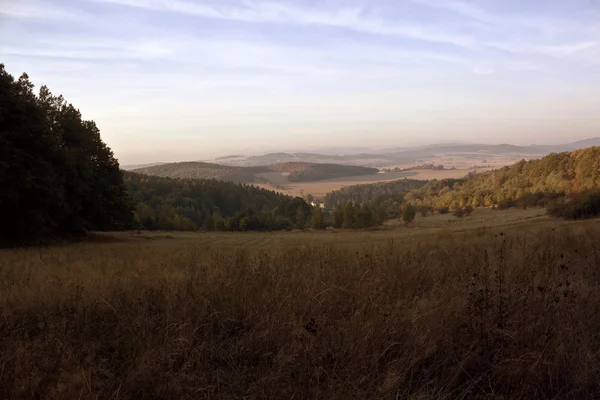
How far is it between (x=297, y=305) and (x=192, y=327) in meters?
0.94

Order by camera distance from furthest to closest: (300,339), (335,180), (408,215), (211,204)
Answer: (335,180) → (211,204) → (408,215) → (300,339)

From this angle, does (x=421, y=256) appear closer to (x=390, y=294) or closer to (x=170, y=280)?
(x=390, y=294)

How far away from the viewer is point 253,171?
159250 mm

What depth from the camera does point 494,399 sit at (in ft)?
7.90

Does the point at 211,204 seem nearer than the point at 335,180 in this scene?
Yes

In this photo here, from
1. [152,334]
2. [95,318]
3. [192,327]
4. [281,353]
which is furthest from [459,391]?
[95,318]

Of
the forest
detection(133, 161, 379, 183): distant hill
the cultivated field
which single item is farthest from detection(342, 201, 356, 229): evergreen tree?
detection(133, 161, 379, 183): distant hill

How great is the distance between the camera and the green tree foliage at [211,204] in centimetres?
9869

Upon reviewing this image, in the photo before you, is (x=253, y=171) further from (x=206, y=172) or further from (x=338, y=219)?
(x=338, y=219)

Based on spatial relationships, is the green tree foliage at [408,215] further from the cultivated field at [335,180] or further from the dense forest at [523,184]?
the cultivated field at [335,180]

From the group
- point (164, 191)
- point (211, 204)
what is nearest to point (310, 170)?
point (211, 204)

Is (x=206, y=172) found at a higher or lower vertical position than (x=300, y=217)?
higher

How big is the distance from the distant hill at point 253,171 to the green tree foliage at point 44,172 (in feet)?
392

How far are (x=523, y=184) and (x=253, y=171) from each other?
98.0 meters
